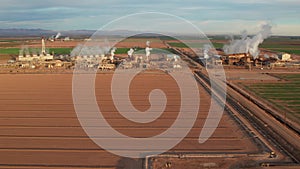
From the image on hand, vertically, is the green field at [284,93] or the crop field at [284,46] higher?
the crop field at [284,46]

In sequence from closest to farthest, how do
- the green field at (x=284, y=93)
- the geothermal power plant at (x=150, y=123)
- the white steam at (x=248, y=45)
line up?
the geothermal power plant at (x=150, y=123), the green field at (x=284, y=93), the white steam at (x=248, y=45)

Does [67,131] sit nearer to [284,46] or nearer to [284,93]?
[284,93]

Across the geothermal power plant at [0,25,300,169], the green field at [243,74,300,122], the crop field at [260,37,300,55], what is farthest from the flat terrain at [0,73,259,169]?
the crop field at [260,37,300,55]

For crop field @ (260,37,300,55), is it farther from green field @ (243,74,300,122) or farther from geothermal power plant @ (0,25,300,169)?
geothermal power plant @ (0,25,300,169)

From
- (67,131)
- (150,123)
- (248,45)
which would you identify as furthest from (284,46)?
(67,131)

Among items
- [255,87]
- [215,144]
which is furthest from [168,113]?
[255,87]

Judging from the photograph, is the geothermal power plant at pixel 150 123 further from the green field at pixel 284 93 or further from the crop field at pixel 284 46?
the crop field at pixel 284 46

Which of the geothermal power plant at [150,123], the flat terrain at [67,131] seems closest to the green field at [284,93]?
the geothermal power plant at [150,123]
